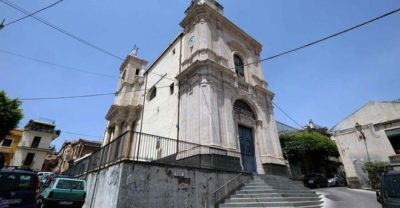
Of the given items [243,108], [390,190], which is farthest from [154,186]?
[243,108]

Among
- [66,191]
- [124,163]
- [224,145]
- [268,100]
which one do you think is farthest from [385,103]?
[66,191]

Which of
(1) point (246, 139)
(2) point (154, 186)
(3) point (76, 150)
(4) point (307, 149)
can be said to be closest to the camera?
(2) point (154, 186)

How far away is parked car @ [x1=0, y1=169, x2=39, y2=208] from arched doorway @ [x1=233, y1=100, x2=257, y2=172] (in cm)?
1024

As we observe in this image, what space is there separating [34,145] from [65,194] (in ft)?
113

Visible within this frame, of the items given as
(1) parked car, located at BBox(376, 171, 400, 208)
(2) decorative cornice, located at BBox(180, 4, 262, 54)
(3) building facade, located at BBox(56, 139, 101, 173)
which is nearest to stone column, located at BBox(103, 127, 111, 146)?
(2) decorative cornice, located at BBox(180, 4, 262, 54)

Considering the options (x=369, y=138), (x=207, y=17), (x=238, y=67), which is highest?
(x=207, y=17)

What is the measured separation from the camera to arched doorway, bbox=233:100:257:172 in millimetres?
13055

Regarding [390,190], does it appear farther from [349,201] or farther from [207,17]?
[207,17]

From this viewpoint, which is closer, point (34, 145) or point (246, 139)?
point (246, 139)

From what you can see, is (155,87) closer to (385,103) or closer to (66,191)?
(66,191)

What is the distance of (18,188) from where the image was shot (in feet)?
20.0

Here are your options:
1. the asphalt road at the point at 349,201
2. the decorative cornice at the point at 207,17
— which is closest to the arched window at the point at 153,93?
the decorative cornice at the point at 207,17

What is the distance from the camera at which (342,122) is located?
71.8ft

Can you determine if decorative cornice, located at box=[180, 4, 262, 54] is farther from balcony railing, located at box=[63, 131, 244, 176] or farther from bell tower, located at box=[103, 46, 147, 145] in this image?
balcony railing, located at box=[63, 131, 244, 176]
